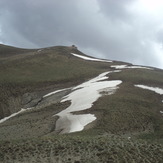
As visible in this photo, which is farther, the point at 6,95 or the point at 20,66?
the point at 20,66

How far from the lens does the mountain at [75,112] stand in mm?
24312

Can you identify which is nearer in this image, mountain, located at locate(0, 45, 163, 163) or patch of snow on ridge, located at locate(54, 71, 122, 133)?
mountain, located at locate(0, 45, 163, 163)

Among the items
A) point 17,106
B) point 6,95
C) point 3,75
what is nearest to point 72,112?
point 17,106

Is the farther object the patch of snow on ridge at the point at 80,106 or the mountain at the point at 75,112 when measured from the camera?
the patch of snow on ridge at the point at 80,106

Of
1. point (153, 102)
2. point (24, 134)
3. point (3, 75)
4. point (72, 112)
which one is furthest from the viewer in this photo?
point (3, 75)

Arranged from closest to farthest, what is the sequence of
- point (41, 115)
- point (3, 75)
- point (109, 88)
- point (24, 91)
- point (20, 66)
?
point (41, 115) < point (109, 88) < point (24, 91) < point (3, 75) < point (20, 66)

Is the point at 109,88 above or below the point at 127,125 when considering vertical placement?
above

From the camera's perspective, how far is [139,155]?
24.3 meters

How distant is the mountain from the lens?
24.3 metres

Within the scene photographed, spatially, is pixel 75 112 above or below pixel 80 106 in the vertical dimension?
below

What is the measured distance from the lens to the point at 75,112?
46.3 m

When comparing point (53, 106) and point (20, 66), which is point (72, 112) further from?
point (20, 66)

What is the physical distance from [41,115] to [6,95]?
21.2 m

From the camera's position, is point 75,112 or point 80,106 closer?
point 75,112
